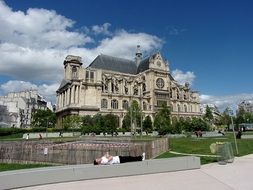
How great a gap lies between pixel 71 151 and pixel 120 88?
2995 inches

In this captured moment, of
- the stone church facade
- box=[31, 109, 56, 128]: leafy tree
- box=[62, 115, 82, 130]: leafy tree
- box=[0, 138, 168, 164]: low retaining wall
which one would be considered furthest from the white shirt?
box=[31, 109, 56, 128]: leafy tree

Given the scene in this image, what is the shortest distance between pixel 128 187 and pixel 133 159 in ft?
10.5

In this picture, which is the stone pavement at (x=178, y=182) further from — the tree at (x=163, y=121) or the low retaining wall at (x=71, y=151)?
the tree at (x=163, y=121)

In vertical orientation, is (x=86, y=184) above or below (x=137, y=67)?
below

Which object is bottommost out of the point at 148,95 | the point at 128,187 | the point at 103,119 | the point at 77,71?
the point at 128,187

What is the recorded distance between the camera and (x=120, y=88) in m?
95.4

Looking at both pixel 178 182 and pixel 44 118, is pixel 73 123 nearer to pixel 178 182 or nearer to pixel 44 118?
pixel 44 118

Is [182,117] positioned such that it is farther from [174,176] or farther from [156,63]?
[174,176]

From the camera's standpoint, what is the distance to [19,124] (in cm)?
12506

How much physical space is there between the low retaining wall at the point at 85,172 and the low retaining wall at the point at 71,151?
706 cm

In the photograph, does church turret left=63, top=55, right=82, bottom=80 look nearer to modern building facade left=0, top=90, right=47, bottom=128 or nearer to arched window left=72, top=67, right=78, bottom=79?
Result: arched window left=72, top=67, right=78, bottom=79

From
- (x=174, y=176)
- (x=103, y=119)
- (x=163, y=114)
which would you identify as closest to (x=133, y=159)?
(x=174, y=176)

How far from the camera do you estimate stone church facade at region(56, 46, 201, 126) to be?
283 feet

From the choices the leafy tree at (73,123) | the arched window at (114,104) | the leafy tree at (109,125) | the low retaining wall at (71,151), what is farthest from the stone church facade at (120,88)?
the low retaining wall at (71,151)
